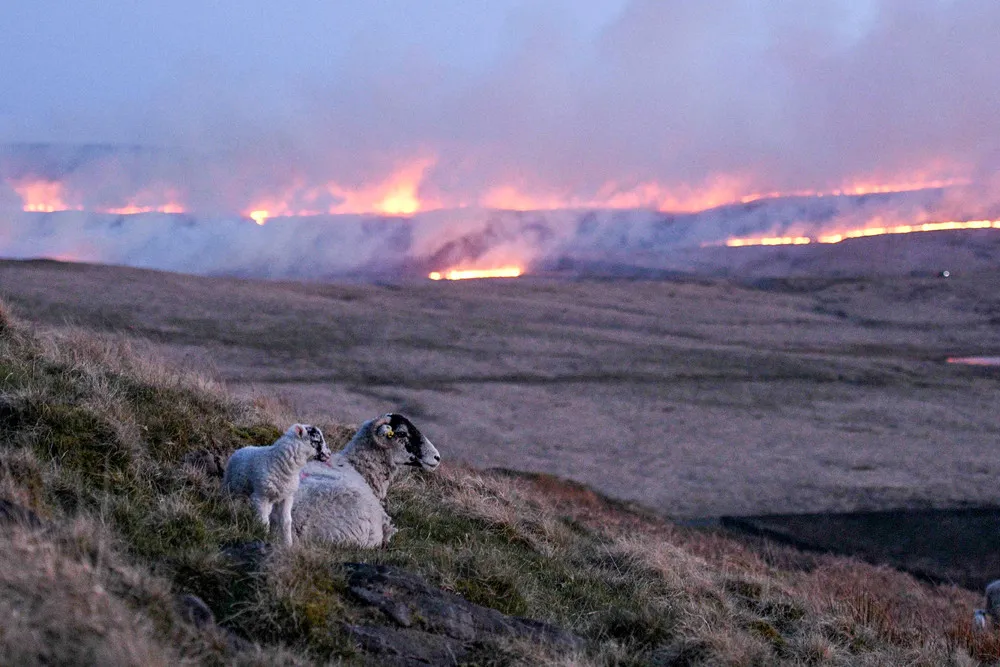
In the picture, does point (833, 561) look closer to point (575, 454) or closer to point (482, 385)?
point (575, 454)

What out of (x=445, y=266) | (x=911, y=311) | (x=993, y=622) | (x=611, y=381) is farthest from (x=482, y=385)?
(x=445, y=266)

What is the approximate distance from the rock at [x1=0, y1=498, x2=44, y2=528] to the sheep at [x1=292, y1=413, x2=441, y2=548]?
8.68 feet

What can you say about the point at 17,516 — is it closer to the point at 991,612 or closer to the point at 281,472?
the point at 281,472

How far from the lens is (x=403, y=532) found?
10031mm

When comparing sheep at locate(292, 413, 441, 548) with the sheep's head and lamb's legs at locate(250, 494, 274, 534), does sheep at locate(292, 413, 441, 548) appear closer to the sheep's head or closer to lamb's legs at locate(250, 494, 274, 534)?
lamb's legs at locate(250, 494, 274, 534)

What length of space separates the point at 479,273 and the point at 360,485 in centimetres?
8573

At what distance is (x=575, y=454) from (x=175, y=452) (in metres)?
22.8

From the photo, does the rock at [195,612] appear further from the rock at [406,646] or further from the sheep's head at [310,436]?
the sheep's head at [310,436]

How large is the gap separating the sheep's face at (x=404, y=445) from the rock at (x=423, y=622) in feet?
9.70

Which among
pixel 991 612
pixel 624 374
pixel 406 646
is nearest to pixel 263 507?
pixel 406 646

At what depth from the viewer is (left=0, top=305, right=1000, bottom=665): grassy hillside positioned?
5199mm

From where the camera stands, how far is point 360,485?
9.66 m

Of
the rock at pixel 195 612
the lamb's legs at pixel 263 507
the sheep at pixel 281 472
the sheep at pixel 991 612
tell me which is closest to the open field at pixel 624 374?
the sheep at pixel 281 472

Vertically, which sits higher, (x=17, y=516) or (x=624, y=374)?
(x=17, y=516)
